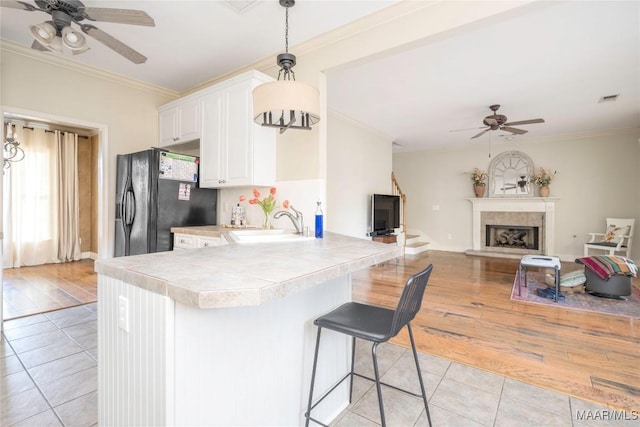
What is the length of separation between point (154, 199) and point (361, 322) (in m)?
2.75

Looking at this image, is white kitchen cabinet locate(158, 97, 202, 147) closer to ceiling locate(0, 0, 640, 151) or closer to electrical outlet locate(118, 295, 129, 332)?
ceiling locate(0, 0, 640, 151)

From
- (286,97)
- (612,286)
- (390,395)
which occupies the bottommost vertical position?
(390,395)

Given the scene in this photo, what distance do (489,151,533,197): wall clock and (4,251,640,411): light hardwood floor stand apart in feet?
9.55

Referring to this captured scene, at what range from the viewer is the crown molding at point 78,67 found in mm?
2896

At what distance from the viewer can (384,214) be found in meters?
6.21

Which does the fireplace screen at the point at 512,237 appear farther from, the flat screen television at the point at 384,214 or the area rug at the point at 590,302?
the area rug at the point at 590,302

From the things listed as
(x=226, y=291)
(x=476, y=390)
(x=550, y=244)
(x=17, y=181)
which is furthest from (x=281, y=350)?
(x=550, y=244)

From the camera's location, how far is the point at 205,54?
305 centimetres

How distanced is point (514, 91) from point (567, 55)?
93cm

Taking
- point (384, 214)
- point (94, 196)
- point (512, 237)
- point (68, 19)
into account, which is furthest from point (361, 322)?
point (512, 237)

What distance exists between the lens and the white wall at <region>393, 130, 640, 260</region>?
584 centimetres

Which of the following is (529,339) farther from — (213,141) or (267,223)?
(213,141)

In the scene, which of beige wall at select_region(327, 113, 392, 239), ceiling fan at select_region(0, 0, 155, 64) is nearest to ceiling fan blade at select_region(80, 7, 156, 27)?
ceiling fan at select_region(0, 0, 155, 64)

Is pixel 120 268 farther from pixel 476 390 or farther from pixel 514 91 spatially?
pixel 514 91
